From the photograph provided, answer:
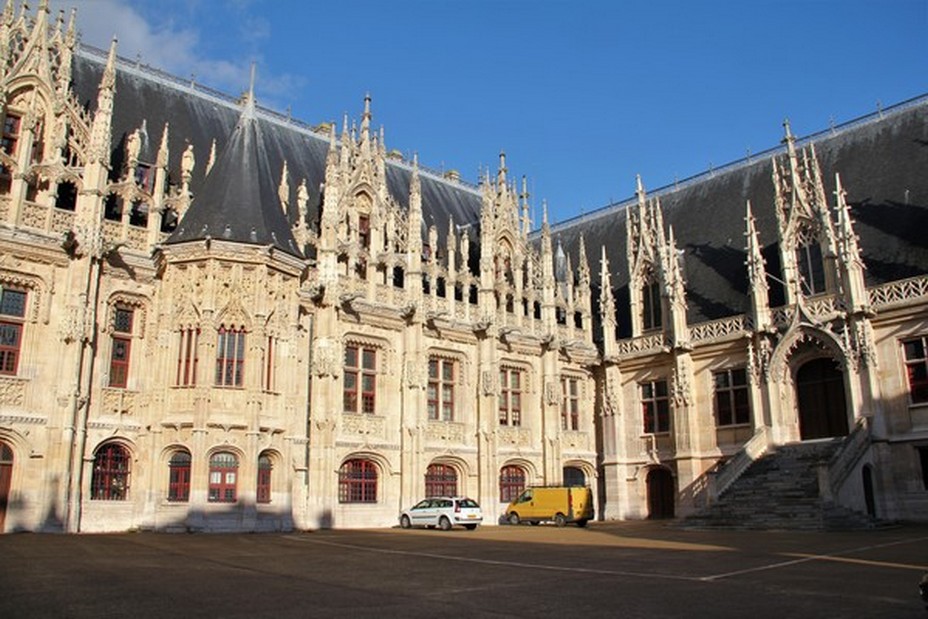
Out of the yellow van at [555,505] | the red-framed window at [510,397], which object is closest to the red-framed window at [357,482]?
the yellow van at [555,505]

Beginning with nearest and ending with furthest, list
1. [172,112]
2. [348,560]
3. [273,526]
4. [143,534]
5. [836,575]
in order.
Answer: [836,575] → [348,560] → [143,534] → [273,526] → [172,112]

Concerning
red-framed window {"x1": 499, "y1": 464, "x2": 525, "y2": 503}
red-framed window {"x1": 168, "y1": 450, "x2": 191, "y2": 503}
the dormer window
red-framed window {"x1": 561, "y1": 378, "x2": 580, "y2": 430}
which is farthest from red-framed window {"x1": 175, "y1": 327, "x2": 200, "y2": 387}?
the dormer window

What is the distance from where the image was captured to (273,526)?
23.9 metres

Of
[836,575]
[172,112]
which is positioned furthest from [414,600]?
[172,112]

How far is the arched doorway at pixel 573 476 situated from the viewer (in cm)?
3525

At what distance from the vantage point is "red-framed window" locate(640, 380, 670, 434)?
3447 cm

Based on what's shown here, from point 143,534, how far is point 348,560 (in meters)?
10.1

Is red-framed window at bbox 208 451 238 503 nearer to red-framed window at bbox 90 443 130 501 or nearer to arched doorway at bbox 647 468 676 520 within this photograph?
red-framed window at bbox 90 443 130 501

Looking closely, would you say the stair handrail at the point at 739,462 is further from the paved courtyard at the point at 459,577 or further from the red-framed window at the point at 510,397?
the red-framed window at the point at 510,397

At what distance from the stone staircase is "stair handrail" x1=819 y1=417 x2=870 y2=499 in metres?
0.32

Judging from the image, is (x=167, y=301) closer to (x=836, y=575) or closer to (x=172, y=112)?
(x=172, y=112)

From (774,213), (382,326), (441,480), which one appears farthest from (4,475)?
(774,213)

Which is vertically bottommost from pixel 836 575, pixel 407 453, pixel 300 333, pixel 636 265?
pixel 836 575

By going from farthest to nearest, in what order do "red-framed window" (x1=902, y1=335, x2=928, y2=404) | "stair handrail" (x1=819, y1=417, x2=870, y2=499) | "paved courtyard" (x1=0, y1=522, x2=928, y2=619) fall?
"red-framed window" (x1=902, y1=335, x2=928, y2=404) → "stair handrail" (x1=819, y1=417, x2=870, y2=499) → "paved courtyard" (x1=0, y1=522, x2=928, y2=619)
